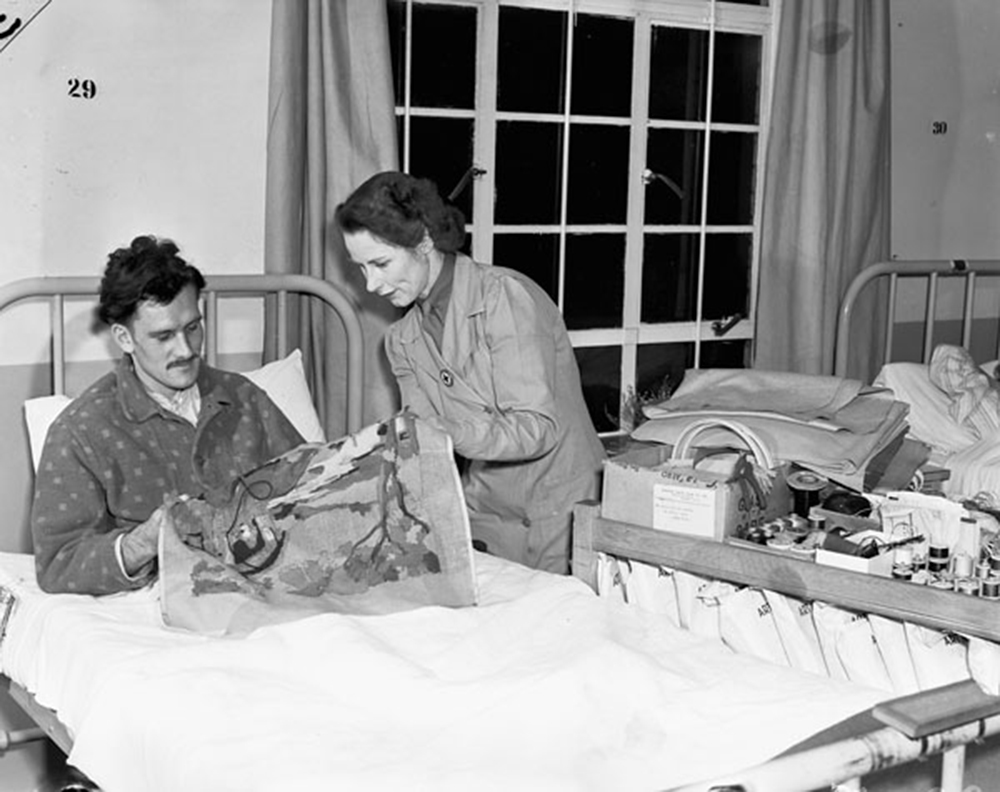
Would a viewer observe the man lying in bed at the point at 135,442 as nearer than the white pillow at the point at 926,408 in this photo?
Yes

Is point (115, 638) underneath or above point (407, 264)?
underneath

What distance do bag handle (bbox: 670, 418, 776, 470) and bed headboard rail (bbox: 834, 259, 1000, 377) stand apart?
174 centimetres

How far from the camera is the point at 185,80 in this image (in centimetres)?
364

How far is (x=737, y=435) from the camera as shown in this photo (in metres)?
3.19

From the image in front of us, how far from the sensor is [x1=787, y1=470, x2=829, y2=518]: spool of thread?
305 centimetres

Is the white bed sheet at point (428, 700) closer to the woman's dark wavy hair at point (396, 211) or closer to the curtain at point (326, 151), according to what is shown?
the woman's dark wavy hair at point (396, 211)

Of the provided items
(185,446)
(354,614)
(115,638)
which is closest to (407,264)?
(185,446)

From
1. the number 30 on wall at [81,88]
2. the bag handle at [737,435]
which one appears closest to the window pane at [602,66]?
the number 30 on wall at [81,88]

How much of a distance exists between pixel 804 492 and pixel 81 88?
6.20ft

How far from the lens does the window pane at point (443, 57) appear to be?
13.8 feet

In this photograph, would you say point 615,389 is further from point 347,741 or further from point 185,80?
point 347,741

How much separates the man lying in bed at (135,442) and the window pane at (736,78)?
2357 millimetres

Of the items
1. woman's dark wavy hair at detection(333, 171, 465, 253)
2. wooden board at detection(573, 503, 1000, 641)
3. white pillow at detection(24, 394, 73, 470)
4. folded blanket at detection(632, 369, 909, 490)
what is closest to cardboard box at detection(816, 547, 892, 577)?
wooden board at detection(573, 503, 1000, 641)

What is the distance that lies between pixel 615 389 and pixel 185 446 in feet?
6.55
